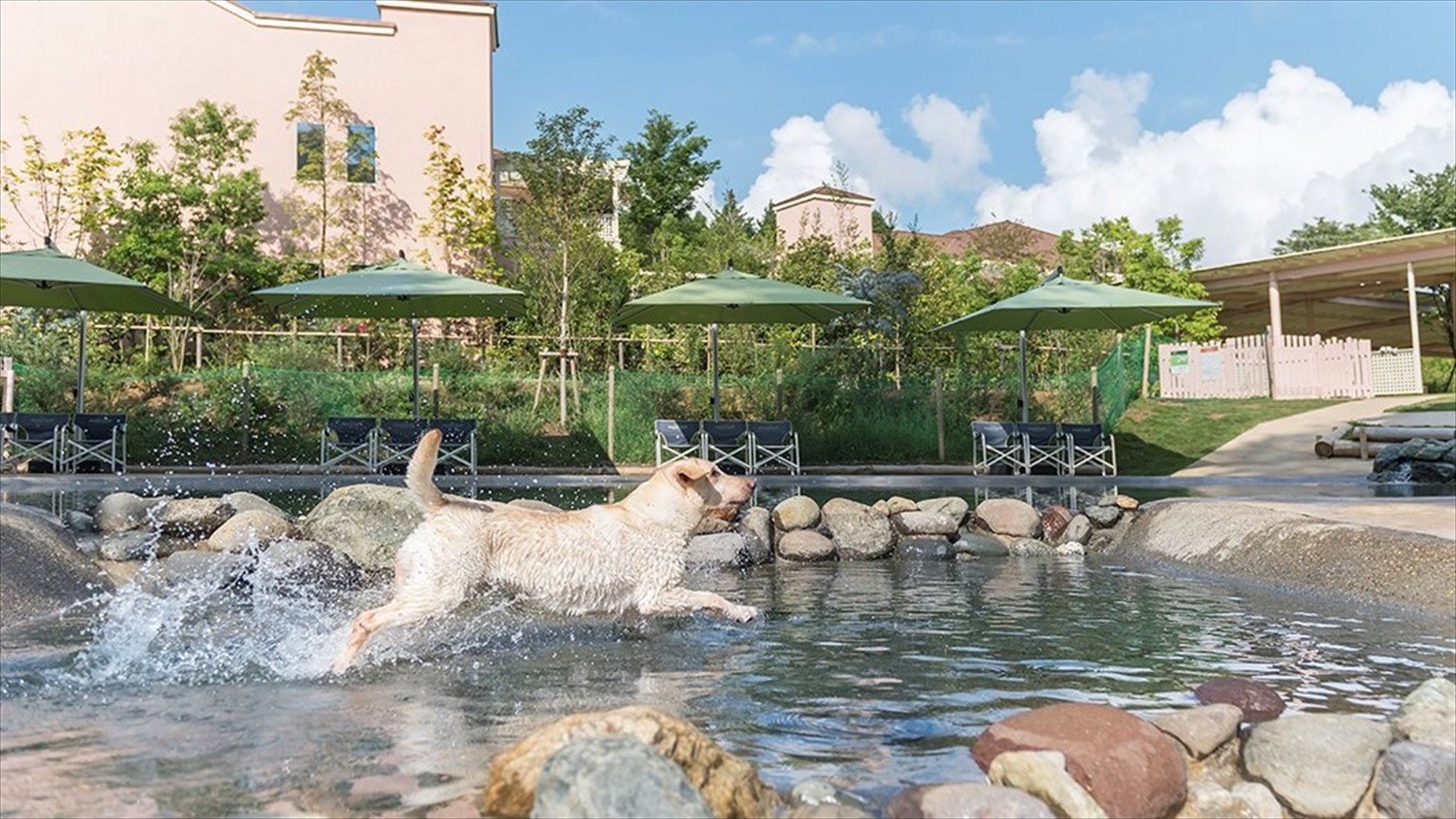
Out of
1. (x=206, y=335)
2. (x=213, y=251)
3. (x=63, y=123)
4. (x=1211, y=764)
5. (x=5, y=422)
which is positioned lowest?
(x=1211, y=764)

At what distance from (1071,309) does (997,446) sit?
2.37 m

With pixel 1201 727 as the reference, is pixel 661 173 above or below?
above

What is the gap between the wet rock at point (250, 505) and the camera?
9031 mm

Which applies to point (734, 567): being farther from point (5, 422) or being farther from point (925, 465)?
point (5, 422)

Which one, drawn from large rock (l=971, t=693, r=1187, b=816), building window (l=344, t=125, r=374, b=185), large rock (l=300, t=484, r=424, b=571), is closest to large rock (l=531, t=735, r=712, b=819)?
large rock (l=971, t=693, r=1187, b=816)

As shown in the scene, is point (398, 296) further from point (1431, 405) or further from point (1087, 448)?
point (1431, 405)

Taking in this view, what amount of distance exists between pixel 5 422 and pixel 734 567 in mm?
11364

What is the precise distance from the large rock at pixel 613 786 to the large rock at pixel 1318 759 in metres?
1.96

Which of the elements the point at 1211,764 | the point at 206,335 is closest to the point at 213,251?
the point at 206,335

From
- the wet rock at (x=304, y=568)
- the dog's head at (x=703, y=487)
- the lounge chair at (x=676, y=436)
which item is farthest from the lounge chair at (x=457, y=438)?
the dog's head at (x=703, y=487)

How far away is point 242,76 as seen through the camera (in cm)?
2514

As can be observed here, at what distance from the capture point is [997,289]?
3284 centimetres

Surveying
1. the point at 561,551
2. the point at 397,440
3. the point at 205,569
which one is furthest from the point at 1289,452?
the point at 205,569

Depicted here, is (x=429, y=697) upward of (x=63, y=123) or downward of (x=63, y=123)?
downward
